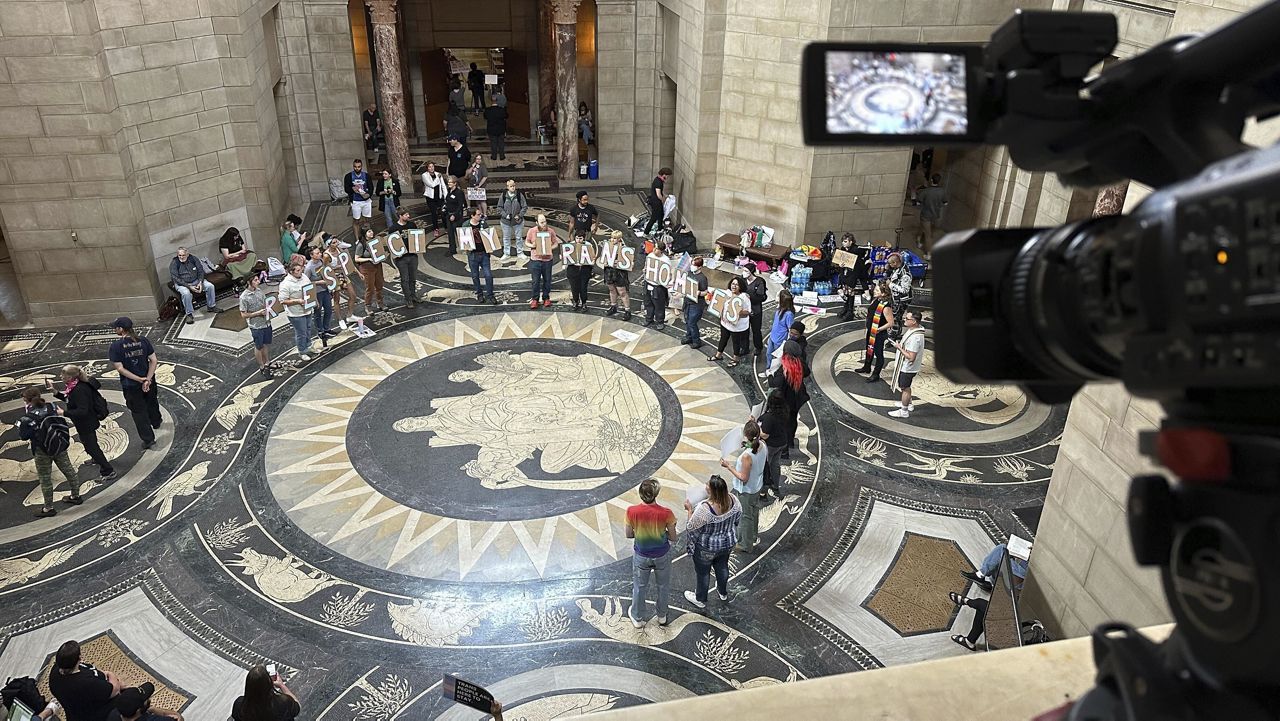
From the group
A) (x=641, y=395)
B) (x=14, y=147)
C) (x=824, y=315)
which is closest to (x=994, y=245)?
(x=641, y=395)

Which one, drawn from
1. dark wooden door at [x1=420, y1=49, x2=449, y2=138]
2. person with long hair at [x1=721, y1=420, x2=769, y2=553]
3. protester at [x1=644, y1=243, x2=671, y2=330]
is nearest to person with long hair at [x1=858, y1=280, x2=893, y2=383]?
protester at [x1=644, y1=243, x2=671, y2=330]

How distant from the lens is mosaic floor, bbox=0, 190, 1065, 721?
715 centimetres

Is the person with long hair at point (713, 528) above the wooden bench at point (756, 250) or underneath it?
underneath

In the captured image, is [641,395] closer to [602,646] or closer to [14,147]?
[602,646]

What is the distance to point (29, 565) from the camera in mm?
8125

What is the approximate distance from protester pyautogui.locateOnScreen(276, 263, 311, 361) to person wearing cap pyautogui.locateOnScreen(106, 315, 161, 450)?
1798mm

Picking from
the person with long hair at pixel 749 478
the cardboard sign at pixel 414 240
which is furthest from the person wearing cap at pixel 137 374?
the person with long hair at pixel 749 478

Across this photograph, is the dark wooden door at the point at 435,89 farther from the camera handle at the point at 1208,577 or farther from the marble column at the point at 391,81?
the camera handle at the point at 1208,577

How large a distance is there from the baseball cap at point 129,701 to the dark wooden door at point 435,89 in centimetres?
1875

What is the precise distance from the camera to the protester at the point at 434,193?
1619 centimetres

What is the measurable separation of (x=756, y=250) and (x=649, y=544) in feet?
28.5

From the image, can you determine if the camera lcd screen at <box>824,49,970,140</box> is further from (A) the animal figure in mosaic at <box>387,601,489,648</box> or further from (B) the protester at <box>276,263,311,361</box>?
(B) the protester at <box>276,263,311,361</box>

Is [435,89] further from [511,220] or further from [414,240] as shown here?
[414,240]

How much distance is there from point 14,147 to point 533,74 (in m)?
13.1
